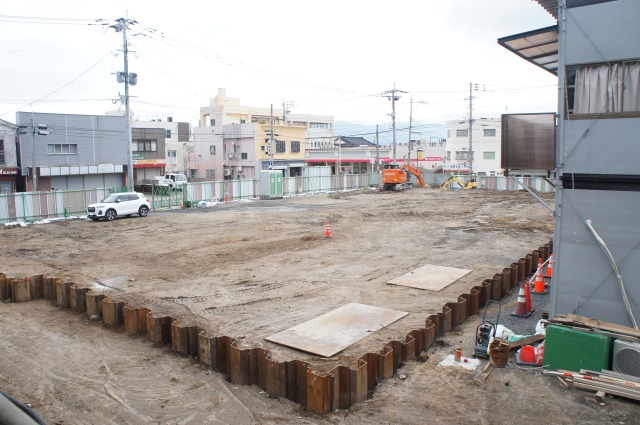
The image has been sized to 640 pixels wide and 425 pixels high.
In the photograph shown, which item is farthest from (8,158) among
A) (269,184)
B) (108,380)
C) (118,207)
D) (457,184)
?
(457,184)

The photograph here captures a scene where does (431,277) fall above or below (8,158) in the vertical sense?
below

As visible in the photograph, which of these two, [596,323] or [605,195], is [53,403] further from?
[605,195]

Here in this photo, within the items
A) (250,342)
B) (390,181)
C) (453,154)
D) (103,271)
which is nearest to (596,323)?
(250,342)

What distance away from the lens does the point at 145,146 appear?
56562 millimetres

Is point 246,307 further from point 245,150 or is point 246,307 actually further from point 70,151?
point 245,150

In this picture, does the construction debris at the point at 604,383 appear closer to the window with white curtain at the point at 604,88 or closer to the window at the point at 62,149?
the window with white curtain at the point at 604,88

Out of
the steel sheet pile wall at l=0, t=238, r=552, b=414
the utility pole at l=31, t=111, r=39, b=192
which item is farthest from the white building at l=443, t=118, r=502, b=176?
the steel sheet pile wall at l=0, t=238, r=552, b=414

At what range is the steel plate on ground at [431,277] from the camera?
600 inches

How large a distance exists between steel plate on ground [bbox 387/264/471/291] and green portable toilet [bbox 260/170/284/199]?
29.1 metres

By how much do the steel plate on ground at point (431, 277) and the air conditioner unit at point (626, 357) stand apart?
22.1ft

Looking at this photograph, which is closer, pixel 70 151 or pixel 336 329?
pixel 336 329

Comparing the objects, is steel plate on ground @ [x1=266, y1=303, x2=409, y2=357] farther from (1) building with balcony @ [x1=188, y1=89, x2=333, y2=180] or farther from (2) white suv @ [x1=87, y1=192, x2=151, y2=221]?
(1) building with balcony @ [x1=188, y1=89, x2=333, y2=180]

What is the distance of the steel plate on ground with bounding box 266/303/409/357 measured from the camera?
10.4 metres

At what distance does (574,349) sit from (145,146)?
178 feet
